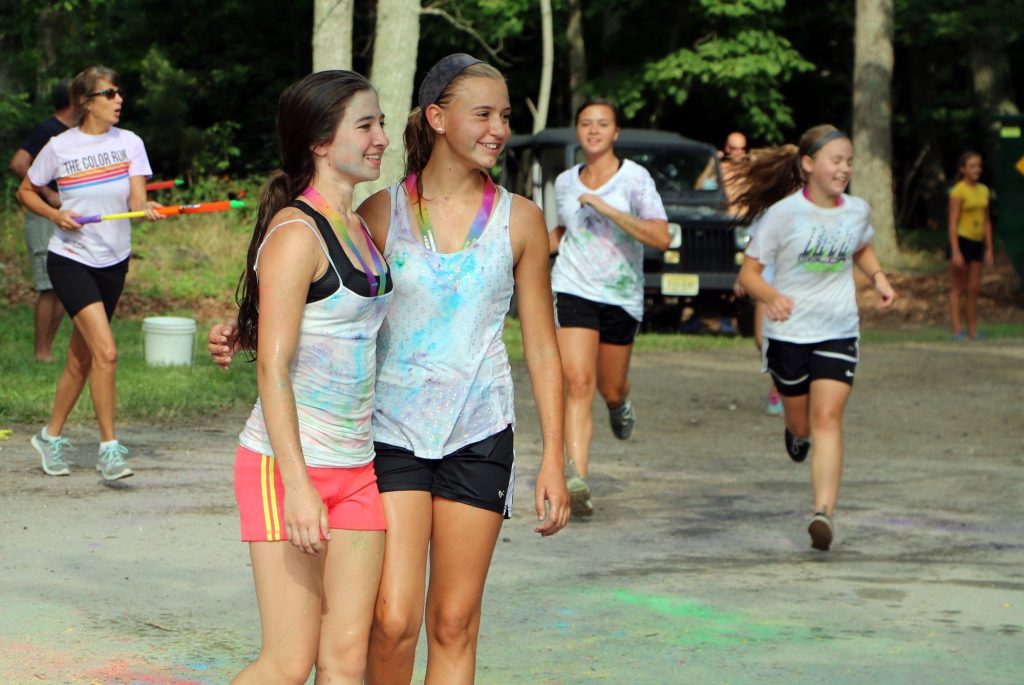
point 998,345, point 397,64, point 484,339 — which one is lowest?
point 998,345

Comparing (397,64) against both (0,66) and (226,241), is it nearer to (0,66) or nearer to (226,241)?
(226,241)

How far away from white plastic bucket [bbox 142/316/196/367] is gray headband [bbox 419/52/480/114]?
8928 mm

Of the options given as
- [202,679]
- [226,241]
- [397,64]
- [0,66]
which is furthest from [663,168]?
[202,679]

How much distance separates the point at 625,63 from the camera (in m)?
34.2

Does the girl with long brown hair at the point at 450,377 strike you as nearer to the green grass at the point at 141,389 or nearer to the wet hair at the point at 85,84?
the wet hair at the point at 85,84

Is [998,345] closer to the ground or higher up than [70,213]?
closer to the ground

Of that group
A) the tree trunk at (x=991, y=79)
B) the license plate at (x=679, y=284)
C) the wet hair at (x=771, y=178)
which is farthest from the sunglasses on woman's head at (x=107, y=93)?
the tree trunk at (x=991, y=79)

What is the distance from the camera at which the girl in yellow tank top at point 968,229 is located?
17.9m

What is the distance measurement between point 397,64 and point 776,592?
1183 cm

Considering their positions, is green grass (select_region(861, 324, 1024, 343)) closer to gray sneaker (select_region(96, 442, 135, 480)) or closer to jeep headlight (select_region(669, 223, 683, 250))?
jeep headlight (select_region(669, 223, 683, 250))

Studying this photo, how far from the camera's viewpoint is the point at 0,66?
84.8ft

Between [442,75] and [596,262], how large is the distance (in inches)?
169

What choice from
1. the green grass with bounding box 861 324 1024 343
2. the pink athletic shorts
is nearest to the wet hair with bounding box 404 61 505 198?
the pink athletic shorts

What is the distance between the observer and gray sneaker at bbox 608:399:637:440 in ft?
30.3
